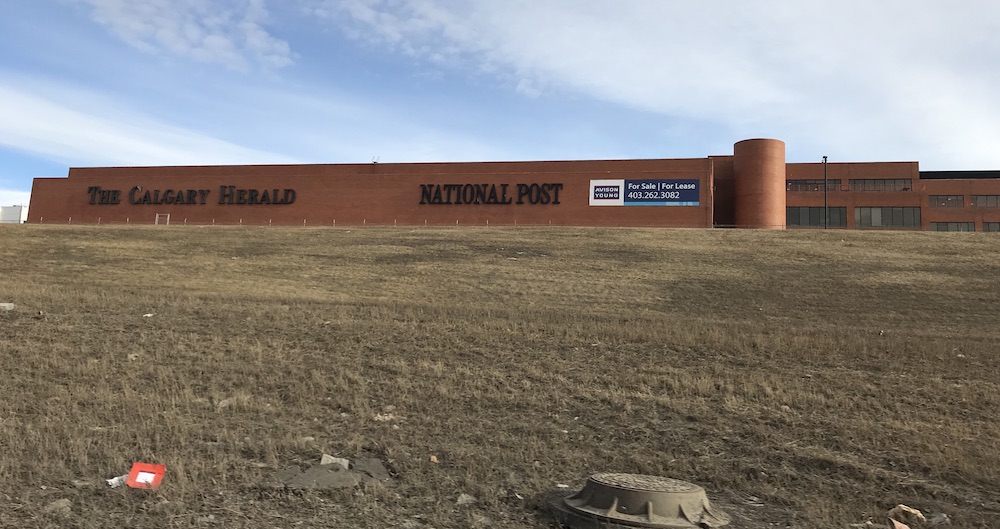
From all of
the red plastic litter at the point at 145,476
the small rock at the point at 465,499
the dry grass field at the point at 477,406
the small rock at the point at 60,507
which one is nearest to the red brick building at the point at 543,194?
the dry grass field at the point at 477,406

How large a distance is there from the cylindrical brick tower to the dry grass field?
31753mm

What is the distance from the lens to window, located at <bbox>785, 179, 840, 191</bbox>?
58.2 meters

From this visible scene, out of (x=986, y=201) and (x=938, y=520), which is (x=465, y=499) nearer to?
(x=938, y=520)

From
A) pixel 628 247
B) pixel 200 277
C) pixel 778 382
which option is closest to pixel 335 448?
pixel 778 382

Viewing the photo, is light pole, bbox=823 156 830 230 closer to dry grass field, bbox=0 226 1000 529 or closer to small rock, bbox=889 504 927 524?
dry grass field, bbox=0 226 1000 529

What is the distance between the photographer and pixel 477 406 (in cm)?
754

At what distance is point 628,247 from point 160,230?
2735cm

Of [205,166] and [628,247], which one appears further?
[205,166]

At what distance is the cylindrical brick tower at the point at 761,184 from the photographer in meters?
49.5

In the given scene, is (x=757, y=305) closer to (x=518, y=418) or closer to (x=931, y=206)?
(x=518, y=418)

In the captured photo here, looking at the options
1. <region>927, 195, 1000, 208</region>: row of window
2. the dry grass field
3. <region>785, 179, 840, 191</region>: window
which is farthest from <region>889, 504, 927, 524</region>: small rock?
<region>927, 195, 1000, 208</region>: row of window

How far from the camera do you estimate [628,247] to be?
3250cm

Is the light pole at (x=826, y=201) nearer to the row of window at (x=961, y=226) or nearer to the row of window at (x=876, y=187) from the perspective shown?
the row of window at (x=876, y=187)

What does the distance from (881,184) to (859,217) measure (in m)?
4.12
